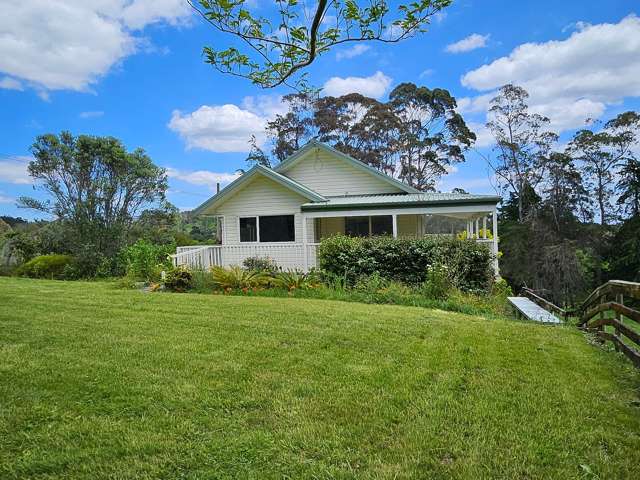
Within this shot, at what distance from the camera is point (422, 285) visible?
1115cm

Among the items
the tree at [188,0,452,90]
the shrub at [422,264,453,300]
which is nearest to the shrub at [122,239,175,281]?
the shrub at [422,264,453,300]

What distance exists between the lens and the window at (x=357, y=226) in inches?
701

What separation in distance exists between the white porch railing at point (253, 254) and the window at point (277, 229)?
3.94ft

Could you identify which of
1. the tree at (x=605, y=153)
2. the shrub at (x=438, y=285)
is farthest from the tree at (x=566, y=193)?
the shrub at (x=438, y=285)

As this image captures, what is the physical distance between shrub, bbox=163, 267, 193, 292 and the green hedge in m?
4.09

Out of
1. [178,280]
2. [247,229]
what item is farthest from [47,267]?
[247,229]

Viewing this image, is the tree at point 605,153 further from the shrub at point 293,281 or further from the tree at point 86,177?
the tree at point 86,177

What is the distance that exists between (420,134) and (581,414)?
107 feet

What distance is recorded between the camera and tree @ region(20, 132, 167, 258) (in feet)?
57.4

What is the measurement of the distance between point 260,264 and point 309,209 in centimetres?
279

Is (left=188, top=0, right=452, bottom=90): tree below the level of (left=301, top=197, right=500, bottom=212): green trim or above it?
above

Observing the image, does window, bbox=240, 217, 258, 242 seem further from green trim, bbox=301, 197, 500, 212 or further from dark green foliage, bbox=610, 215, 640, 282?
dark green foliage, bbox=610, 215, 640, 282

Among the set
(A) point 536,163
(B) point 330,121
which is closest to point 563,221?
(A) point 536,163

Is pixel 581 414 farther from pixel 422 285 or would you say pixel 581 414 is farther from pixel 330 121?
pixel 330 121
